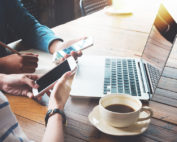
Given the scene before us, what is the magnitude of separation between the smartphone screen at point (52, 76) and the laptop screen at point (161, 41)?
0.33m

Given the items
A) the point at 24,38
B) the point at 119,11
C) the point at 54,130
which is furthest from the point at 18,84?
the point at 119,11

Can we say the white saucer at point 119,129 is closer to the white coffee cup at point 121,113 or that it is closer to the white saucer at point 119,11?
the white coffee cup at point 121,113

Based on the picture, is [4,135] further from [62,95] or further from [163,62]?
[163,62]

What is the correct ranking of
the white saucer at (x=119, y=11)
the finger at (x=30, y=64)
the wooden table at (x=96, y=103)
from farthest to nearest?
the white saucer at (x=119, y=11)
the finger at (x=30, y=64)
the wooden table at (x=96, y=103)

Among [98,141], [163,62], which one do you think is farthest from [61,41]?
[98,141]

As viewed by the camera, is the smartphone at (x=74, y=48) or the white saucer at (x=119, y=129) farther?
the smartphone at (x=74, y=48)

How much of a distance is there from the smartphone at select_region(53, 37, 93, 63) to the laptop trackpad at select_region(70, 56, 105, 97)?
79 millimetres

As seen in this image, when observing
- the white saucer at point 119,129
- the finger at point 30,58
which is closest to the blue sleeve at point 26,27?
the finger at point 30,58

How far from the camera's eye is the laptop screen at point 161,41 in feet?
2.30

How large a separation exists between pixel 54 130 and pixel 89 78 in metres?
0.29

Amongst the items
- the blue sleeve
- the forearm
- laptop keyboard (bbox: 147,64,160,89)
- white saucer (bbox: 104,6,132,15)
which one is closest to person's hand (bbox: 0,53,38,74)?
the blue sleeve

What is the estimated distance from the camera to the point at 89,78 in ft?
2.60

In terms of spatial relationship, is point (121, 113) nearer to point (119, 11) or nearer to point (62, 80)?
point (62, 80)

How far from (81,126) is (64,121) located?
0.05 m
